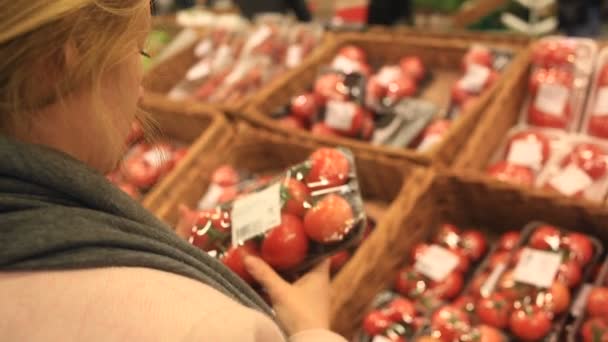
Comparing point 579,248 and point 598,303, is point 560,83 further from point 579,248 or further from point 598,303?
point 598,303

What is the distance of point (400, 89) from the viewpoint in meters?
2.10

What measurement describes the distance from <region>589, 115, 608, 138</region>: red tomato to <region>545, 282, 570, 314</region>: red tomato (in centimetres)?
64

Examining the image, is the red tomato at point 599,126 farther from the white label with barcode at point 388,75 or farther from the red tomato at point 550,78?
the white label with barcode at point 388,75

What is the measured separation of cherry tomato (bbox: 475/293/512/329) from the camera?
1.30 metres

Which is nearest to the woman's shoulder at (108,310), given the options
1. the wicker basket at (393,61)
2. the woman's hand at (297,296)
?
the woman's hand at (297,296)

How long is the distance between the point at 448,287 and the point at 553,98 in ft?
2.48

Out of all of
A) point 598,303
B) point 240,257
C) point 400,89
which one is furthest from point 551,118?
point 240,257

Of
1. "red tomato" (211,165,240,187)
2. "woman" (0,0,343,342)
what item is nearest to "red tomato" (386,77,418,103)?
"red tomato" (211,165,240,187)

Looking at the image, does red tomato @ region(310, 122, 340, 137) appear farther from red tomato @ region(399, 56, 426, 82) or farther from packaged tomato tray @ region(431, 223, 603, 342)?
packaged tomato tray @ region(431, 223, 603, 342)

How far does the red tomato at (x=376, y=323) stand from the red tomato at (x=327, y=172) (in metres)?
0.34

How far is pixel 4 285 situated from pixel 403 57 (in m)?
1.94

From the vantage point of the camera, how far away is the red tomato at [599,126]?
1.73 meters

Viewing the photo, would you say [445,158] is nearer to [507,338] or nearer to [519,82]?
[519,82]

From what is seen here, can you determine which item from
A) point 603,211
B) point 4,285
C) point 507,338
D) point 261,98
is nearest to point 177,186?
point 261,98
